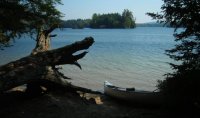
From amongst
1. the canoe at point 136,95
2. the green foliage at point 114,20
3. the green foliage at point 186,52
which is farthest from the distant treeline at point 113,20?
the green foliage at point 186,52

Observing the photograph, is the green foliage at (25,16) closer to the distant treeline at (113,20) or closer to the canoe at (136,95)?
the canoe at (136,95)

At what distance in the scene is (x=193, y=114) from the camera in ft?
32.9

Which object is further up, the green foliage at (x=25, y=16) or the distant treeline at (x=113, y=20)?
the green foliage at (x=25, y=16)

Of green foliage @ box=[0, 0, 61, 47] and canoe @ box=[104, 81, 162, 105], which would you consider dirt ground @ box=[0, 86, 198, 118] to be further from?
green foliage @ box=[0, 0, 61, 47]

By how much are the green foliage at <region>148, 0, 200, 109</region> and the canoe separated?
181 centimetres

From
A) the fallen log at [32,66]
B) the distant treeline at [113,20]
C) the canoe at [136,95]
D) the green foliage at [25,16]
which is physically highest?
the green foliage at [25,16]

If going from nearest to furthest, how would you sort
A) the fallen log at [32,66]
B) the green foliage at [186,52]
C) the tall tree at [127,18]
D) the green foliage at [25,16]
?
the green foliage at [186,52], the fallen log at [32,66], the green foliage at [25,16], the tall tree at [127,18]

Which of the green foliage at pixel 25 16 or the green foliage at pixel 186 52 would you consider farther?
the green foliage at pixel 25 16

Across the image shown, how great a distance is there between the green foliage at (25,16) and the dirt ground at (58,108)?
8.18ft

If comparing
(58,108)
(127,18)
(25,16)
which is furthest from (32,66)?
(127,18)

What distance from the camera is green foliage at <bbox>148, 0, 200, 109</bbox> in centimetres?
975

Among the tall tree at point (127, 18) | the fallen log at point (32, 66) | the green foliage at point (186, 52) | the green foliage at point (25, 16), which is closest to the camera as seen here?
the green foliage at point (186, 52)

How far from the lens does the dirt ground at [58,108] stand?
10906mm

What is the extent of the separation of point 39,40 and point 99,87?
20.0 feet
